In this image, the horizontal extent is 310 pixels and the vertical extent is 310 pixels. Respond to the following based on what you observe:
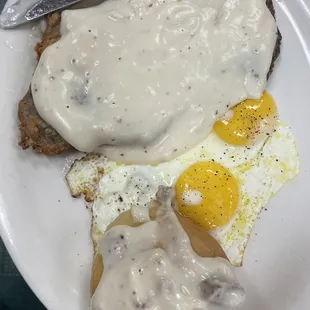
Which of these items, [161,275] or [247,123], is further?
[247,123]

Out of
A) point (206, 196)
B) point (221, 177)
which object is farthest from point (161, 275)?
point (221, 177)

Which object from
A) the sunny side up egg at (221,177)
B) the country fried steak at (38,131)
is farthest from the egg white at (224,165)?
the country fried steak at (38,131)

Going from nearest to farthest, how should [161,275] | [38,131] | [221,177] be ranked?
[161,275], [38,131], [221,177]

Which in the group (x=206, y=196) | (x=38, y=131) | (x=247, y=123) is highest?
(x=38, y=131)

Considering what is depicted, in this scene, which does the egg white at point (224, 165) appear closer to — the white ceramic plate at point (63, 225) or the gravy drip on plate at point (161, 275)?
the white ceramic plate at point (63, 225)

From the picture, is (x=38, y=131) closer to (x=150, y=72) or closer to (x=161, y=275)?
(x=150, y=72)

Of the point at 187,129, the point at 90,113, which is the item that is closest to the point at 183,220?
the point at 187,129

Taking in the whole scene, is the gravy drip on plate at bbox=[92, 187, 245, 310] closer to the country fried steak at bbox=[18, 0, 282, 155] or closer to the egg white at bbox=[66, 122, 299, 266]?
the egg white at bbox=[66, 122, 299, 266]
